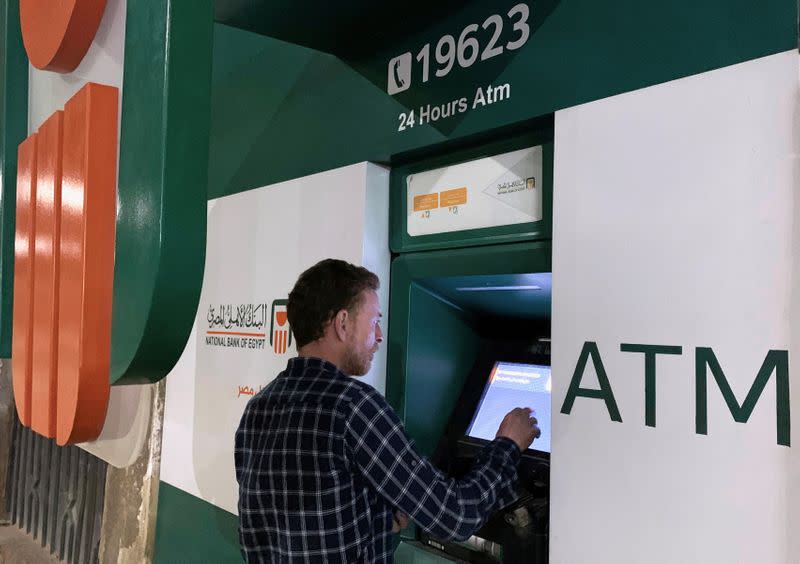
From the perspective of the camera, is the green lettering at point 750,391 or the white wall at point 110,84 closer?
the green lettering at point 750,391

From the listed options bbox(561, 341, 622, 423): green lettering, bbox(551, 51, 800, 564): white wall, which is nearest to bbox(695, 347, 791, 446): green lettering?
bbox(551, 51, 800, 564): white wall

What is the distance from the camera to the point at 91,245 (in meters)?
1.28

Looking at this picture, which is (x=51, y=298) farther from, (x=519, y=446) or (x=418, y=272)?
(x=519, y=446)

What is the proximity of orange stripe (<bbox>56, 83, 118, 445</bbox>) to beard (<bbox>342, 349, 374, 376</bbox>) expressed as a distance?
57 centimetres

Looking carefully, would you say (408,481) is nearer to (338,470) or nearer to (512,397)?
(338,470)

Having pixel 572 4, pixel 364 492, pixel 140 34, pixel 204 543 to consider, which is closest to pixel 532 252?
pixel 572 4

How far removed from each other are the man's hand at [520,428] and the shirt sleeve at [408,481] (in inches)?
5.9

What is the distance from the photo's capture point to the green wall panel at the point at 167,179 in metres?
1.05

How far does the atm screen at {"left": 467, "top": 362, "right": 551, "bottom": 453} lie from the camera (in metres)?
1.72

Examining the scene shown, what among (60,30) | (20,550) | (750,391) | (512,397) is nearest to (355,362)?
(512,397)

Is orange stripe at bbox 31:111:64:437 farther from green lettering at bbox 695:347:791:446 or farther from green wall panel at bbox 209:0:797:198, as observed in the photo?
green lettering at bbox 695:347:791:446

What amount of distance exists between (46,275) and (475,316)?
1117 millimetres

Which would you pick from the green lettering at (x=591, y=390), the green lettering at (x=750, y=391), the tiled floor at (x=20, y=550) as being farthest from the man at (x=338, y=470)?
the tiled floor at (x=20, y=550)

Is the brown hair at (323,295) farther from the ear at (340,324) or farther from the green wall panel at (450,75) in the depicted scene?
the green wall panel at (450,75)
